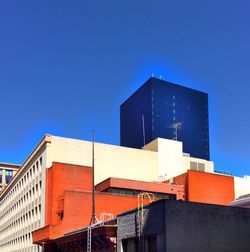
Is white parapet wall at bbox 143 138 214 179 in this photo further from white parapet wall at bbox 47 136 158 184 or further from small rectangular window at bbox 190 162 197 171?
white parapet wall at bbox 47 136 158 184

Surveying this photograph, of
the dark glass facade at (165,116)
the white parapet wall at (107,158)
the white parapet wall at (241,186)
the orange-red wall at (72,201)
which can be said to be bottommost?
the orange-red wall at (72,201)

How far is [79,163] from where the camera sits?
68.8 meters

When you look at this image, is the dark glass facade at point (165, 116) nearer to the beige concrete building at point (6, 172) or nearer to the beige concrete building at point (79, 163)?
the beige concrete building at point (6, 172)

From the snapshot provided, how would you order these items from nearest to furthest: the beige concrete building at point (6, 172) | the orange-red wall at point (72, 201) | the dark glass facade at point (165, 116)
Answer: the orange-red wall at point (72, 201) → the beige concrete building at point (6, 172) → the dark glass facade at point (165, 116)

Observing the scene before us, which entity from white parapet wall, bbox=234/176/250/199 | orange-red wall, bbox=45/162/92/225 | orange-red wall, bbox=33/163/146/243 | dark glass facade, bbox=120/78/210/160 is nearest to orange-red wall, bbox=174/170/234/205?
orange-red wall, bbox=33/163/146/243

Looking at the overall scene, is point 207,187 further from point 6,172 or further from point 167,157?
point 6,172

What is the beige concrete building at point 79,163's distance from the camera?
67875 mm

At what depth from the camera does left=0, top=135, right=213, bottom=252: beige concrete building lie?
6788cm

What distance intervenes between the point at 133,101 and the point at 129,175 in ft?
359

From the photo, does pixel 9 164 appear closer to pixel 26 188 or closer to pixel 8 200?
pixel 8 200

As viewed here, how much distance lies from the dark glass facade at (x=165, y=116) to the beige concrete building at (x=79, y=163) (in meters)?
81.5

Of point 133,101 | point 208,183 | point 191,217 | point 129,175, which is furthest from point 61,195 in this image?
point 133,101

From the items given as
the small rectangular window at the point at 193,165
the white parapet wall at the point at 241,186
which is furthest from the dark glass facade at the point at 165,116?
the small rectangular window at the point at 193,165

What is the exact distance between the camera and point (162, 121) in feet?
558
